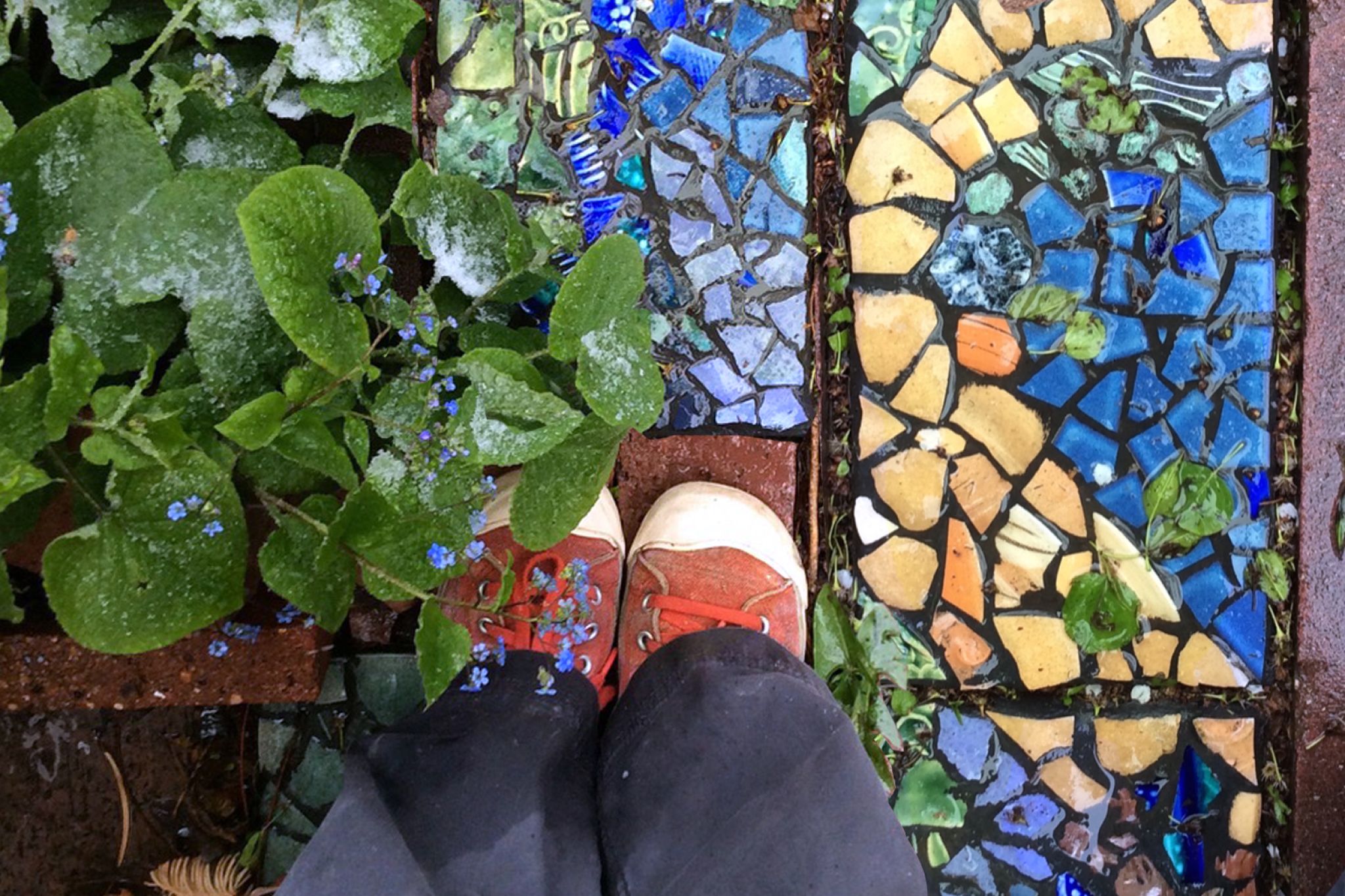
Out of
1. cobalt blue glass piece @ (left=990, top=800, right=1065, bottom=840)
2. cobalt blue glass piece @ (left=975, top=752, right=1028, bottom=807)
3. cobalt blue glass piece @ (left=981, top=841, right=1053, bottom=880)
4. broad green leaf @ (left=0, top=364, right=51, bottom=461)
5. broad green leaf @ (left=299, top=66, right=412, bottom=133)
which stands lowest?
cobalt blue glass piece @ (left=981, top=841, right=1053, bottom=880)

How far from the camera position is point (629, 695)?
104cm

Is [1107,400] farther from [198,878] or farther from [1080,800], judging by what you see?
[198,878]

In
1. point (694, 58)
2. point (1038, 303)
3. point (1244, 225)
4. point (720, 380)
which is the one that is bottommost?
point (720, 380)

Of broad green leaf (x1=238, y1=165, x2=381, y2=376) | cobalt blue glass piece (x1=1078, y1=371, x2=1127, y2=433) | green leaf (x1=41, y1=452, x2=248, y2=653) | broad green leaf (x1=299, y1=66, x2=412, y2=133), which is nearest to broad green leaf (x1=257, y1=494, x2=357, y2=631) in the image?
green leaf (x1=41, y1=452, x2=248, y2=653)

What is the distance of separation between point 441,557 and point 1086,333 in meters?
0.87

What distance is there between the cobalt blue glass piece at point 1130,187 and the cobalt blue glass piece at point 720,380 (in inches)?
20.2

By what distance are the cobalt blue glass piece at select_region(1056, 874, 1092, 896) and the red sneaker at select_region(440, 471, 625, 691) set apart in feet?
2.18

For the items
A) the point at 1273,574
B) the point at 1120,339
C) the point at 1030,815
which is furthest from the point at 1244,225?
the point at 1030,815

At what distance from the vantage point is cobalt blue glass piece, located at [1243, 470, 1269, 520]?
127cm

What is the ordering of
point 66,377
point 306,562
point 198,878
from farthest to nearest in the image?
point 198,878, point 306,562, point 66,377

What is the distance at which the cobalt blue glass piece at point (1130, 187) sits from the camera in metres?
1.24

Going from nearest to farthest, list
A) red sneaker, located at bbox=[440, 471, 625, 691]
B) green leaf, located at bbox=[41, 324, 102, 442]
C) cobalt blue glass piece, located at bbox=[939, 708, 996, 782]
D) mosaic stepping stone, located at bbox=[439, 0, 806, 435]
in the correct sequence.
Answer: green leaf, located at bbox=[41, 324, 102, 442]
red sneaker, located at bbox=[440, 471, 625, 691]
mosaic stepping stone, located at bbox=[439, 0, 806, 435]
cobalt blue glass piece, located at bbox=[939, 708, 996, 782]

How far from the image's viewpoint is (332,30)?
2.83 ft

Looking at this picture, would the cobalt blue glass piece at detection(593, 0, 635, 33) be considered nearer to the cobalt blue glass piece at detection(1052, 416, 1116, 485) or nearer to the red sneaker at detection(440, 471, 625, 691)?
the red sneaker at detection(440, 471, 625, 691)
